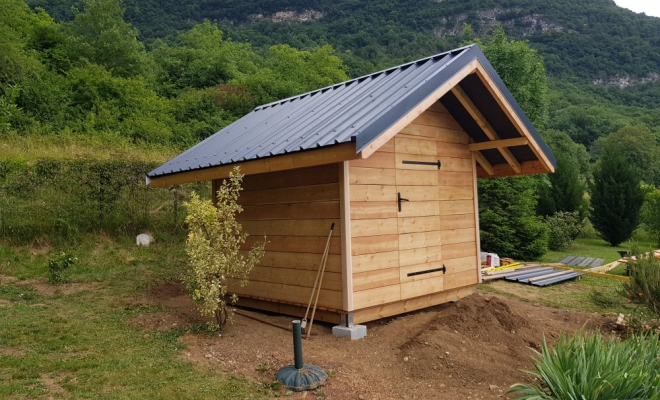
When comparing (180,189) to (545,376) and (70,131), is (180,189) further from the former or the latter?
(545,376)

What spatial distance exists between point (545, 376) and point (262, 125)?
6016mm

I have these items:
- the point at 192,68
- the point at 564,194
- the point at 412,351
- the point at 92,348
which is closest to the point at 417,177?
the point at 412,351

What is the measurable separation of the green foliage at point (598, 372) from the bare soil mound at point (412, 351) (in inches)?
19.6

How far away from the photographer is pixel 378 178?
6340mm

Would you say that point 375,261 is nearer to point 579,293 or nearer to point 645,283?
point 645,283

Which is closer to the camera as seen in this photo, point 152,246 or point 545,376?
point 545,376

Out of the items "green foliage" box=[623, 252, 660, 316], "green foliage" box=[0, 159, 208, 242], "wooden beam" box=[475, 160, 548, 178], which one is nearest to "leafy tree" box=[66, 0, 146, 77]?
"green foliage" box=[0, 159, 208, 242]

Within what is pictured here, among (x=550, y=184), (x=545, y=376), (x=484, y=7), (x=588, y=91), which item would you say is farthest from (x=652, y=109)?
(x=545, y=376)

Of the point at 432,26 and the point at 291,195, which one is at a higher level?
the point at 432,26

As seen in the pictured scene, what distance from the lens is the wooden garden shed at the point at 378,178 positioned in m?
5.88

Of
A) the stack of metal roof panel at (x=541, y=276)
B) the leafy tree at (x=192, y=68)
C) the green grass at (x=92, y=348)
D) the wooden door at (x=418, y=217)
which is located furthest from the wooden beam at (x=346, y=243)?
the leafy tree at (x=192, y=68)

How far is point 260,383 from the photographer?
14.7ft

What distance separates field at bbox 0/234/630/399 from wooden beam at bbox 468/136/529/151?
2.41 metres

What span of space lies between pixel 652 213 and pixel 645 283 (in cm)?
1694
